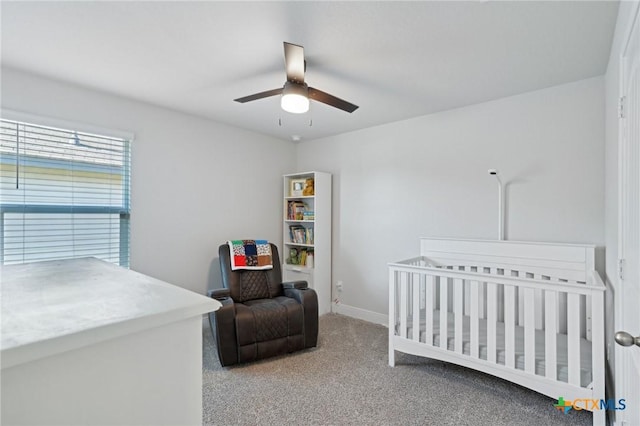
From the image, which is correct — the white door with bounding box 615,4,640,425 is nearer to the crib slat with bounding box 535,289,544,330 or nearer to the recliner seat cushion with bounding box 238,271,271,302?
the crib slat with bounding box 535,289,544,330

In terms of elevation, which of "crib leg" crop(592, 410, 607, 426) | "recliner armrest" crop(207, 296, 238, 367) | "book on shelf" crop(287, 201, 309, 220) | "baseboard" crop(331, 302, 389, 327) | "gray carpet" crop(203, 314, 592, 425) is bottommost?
"gray carpet" crop(203, 314, 592, 425)

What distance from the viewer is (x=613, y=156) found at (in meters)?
1.92

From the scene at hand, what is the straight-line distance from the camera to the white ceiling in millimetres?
1705

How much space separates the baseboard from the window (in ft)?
8.05

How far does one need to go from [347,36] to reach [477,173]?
1.88 metres

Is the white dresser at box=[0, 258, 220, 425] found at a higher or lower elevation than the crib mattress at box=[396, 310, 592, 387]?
higher

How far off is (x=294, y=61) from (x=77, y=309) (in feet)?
5.49

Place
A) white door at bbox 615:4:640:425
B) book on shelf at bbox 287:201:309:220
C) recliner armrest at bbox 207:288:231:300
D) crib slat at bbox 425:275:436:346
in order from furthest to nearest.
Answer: book on shelf at bbox 287:201:309:220, recliner armrest at bbox 207:288:231:300, crib slat at bbox 425:275:436:346, white door at bbox 615:4:640:425

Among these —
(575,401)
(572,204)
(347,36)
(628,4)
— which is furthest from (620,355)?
(347,36)

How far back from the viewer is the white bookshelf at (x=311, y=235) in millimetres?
4055

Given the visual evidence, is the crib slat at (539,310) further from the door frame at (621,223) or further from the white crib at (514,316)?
the door frame at (621,223)

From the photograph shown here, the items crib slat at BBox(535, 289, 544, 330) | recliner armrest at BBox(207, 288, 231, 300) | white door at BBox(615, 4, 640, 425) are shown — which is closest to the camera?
white door at BBox(615, 4, 640, 425)

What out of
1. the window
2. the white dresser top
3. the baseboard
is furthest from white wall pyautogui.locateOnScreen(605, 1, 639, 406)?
the window

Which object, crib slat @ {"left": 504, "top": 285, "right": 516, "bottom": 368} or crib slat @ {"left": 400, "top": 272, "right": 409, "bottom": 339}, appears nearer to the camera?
crib slat @ {"left": 504, "top": 285, "right": 516, "bottom": 368}
